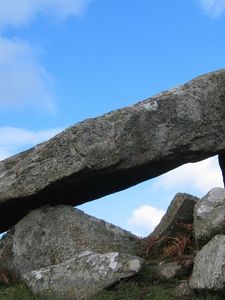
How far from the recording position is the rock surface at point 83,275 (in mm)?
9289

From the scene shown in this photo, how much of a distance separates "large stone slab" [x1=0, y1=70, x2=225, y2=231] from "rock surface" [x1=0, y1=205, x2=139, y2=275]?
0.44 metres

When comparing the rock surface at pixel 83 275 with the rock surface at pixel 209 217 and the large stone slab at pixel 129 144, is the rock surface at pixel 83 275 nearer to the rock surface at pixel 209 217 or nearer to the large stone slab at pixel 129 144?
the rock surface at pixel 209 217

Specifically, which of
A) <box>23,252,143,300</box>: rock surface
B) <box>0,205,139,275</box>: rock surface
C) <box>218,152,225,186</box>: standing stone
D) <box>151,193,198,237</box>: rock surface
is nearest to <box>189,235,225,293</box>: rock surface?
<box>23,252,143,300</box>: rock surface

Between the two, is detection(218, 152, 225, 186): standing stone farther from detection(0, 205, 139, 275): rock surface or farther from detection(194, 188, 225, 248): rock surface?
detection(194, 188, 225, 248): rock surface

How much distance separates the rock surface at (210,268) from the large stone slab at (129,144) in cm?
279

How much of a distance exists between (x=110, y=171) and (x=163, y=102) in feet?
5.17

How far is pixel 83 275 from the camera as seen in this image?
952 cm

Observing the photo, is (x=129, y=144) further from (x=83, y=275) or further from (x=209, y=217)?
(x=83, y=275)

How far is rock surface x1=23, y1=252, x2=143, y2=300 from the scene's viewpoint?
9.29m

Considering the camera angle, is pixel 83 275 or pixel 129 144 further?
pixel 129 144

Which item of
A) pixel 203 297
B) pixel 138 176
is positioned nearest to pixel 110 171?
pixel 138 176

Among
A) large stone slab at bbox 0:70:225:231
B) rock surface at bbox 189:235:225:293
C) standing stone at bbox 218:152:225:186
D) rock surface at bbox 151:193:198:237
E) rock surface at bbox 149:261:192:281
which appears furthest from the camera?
standing stone at bbox 218:152:225:186

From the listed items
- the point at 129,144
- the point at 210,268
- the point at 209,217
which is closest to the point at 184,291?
the point at 210,268

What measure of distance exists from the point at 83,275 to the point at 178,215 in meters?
2.19
